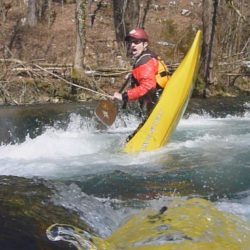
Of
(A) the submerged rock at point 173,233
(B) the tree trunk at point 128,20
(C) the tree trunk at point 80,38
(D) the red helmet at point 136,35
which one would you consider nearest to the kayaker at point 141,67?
(D) the red helmet at point 136,35

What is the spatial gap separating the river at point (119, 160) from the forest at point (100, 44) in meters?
1.25

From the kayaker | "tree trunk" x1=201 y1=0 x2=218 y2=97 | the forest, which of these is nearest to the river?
the kayaker

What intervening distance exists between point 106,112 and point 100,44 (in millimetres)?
10120

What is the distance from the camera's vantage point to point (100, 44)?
1734cm

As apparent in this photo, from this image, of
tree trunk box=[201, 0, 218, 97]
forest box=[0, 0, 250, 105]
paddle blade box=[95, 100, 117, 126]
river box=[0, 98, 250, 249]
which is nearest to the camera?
river box=[0, 98, 250, 249]

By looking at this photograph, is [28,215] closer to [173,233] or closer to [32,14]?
[173,233]

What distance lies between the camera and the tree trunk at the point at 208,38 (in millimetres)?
13211

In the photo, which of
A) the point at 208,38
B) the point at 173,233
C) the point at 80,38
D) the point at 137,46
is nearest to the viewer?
the point at 173,233

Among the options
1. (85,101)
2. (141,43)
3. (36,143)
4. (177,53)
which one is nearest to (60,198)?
(141,43)

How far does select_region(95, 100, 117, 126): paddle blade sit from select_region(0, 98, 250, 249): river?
0.40 metres

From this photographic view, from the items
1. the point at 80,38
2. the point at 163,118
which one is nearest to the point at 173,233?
the point at 163,118

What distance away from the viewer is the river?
431 centimetres

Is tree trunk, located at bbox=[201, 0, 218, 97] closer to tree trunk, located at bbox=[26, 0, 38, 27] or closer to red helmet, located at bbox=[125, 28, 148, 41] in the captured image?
red helmet, located at bbox=[125, 28, 148, 41]

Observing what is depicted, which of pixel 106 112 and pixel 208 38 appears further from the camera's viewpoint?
pixel 208 38
